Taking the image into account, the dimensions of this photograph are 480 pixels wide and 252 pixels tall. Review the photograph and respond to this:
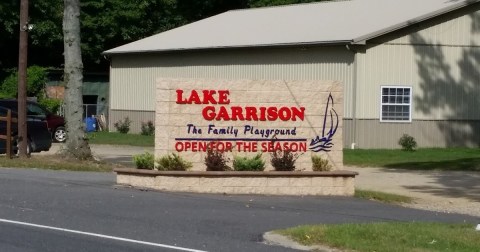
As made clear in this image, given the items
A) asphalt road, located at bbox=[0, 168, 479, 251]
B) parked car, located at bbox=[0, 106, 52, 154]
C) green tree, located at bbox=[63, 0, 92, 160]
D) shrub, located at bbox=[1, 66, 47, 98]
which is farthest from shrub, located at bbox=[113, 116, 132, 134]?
asphalt road, located at bbox=[0, 168, 479, 251]

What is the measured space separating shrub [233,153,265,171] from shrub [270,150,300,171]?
1.11 feet

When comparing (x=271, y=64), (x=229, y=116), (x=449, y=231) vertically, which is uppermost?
(x=271, y=64)

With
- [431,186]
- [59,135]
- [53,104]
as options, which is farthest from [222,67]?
[431,186]

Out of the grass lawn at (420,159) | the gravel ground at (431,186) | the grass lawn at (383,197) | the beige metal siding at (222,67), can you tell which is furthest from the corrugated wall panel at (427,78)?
the grass lawn at (383,197)

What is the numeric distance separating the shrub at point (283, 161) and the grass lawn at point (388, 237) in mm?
5947

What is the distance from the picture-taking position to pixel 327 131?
71.3ft

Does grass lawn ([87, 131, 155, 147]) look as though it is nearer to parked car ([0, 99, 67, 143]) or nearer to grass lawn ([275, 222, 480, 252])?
parked car ([0, 99, 67, 143])

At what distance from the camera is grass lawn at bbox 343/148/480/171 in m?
30.7

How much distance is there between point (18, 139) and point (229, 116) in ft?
29.5

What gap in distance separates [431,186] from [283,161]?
533 centimetres

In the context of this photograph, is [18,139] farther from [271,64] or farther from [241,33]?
[241,33]

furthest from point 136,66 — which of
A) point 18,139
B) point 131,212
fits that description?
point 131,212

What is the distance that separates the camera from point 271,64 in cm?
4022

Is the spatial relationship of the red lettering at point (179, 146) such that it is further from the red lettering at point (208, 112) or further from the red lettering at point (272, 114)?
the red lettering at point (272, 114)
